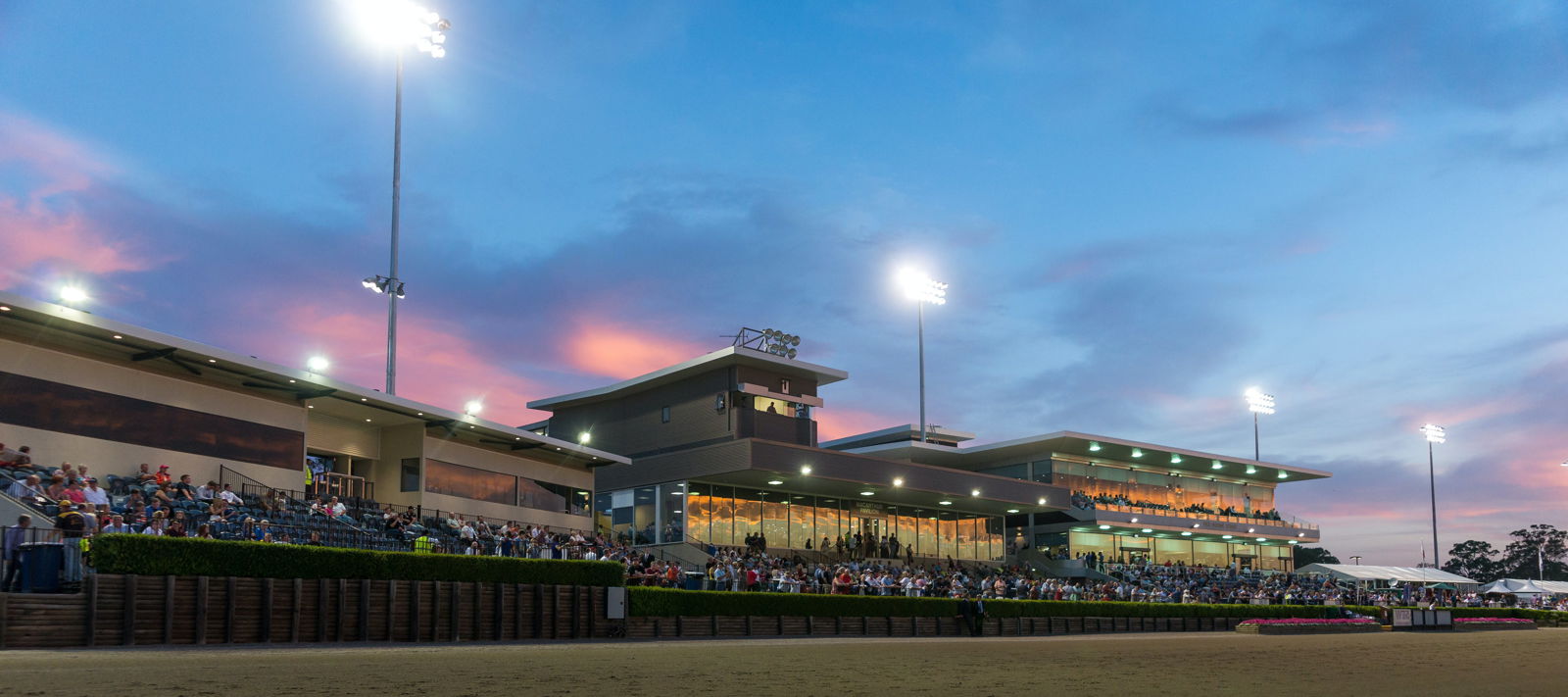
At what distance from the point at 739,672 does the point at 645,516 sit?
36020 millimetres

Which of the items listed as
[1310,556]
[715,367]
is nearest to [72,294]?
[715,367]

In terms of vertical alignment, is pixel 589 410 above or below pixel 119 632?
above

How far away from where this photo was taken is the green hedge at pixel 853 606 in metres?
30.6

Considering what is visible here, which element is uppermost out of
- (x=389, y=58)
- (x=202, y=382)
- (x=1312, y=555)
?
(x=389, y=58)

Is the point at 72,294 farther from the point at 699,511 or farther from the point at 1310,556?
the point at 1310,556

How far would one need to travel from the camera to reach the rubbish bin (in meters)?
19.1

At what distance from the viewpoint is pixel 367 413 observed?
37656 mm

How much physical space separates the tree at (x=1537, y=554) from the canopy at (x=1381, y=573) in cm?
8276

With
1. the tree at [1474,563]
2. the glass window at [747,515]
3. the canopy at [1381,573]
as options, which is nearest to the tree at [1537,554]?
the tree at [1474,563]

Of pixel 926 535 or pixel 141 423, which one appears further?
pixel 926 535

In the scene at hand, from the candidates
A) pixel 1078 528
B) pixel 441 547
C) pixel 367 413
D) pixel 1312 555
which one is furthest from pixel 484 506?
pixel 1312 555

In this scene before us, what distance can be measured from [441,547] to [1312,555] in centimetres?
14118

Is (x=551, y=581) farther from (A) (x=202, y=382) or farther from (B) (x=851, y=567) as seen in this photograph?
(B) (x=851, y=567)

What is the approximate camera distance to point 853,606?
36312mm
